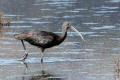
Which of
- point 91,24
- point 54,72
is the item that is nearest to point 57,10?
point 91,24

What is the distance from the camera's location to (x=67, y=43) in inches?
752

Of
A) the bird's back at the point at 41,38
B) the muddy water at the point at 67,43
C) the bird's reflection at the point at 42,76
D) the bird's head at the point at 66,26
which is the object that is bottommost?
→ the muddy water at the point at 67,43

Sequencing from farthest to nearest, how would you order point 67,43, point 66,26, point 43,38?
point 67,43 < point 66,26 < point 43,38

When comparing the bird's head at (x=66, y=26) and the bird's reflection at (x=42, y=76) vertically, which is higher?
the bird's head at (x=66, y=26)

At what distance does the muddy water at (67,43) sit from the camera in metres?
14.4

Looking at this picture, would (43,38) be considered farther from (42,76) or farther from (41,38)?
(42,76)

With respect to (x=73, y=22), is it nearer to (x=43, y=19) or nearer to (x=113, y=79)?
(x=43, y=19)

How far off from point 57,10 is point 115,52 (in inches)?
462

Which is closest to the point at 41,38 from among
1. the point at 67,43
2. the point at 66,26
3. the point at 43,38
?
the point at 43,38

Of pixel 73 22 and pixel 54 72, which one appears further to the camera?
pixel 73 22

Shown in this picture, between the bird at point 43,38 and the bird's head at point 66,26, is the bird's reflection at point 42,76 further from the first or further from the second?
the bird's head at point 66,26

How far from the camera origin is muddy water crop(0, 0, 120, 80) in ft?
47.3

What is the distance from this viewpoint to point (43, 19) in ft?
84.2

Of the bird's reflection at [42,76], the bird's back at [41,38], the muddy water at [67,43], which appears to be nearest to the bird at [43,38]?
the bird's back at [41,38]
